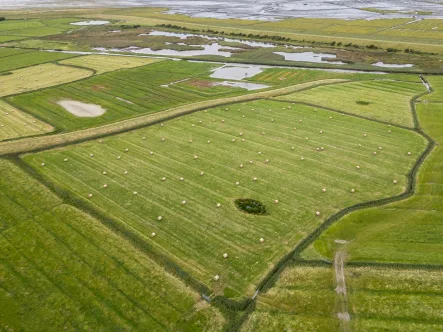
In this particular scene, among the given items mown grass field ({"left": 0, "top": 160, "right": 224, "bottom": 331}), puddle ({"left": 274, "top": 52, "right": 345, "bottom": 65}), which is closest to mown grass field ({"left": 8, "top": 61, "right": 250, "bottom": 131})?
mown grass field ({"left": 0, "top": 160, "right": 224, "bottom": 331})

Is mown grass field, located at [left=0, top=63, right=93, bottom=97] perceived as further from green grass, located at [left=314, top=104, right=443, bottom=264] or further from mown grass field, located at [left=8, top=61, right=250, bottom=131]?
green grass, located at [left=314, top=104, right=443, bottom=264]

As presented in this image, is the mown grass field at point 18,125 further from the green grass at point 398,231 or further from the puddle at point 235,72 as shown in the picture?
the green grass at point 398,231

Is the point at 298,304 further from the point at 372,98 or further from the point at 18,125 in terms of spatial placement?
the point at 372,98

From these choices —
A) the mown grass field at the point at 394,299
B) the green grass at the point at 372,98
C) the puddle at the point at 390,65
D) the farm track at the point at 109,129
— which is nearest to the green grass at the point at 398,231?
the mown grass field at the point at 394,299

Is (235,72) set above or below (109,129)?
above

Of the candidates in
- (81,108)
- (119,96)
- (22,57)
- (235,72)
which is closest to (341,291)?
(81,108)

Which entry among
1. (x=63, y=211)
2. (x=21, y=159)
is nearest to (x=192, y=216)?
(x=63, y=211)

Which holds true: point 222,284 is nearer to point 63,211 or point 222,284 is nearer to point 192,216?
point 192,216
